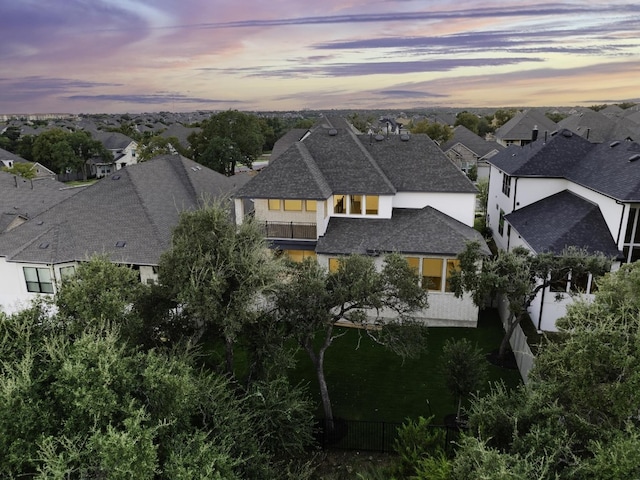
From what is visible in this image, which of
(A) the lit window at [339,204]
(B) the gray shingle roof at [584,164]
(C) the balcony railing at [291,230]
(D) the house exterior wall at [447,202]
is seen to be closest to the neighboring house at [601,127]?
(B) the gray shingle roof at [584,164]

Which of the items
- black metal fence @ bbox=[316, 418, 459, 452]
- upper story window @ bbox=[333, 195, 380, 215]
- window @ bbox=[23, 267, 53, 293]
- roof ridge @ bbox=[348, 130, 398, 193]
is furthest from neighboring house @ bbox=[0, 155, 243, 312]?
black metal fence @ bbox=[316, 418, 459, 452]

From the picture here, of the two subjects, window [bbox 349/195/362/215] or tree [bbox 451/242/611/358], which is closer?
tree [bbox 451/242/611/358]

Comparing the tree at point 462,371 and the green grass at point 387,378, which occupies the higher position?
the tree at point 462,371

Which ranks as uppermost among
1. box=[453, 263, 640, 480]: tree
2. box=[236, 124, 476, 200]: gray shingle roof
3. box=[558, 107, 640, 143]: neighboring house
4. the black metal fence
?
box=[558, 107, 640, 143]: neighboring house

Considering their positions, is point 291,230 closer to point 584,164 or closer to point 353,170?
point 353,170

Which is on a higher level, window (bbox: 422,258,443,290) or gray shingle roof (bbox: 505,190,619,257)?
gray shingle roof (bbox: 505,190,619,257)

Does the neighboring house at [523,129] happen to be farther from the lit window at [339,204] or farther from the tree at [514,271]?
the tree at [514,271]

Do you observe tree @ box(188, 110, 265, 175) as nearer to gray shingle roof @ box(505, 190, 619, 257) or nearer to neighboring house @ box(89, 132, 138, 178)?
neighboring house @ box(89, 132, 138, 178)
